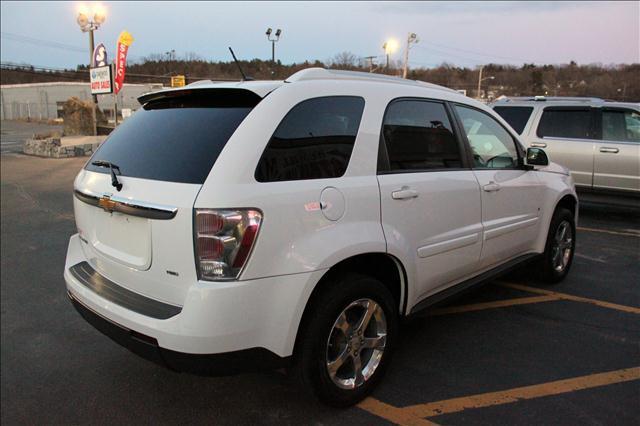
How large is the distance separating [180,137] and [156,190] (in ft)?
1.23

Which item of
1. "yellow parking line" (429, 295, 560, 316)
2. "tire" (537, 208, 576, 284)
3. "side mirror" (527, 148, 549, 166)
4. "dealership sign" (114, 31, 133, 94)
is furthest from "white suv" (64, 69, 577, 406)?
"dealership sign" (114, 31, 133, 94)

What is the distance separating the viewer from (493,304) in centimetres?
440

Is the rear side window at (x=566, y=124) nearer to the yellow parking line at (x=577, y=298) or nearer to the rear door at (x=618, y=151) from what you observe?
the rear door at (x=618, y=151)

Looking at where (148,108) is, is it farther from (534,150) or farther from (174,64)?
(174,64)

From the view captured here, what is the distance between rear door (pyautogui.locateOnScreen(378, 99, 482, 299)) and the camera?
287 cm

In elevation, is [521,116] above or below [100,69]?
below

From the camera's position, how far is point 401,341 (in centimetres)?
363

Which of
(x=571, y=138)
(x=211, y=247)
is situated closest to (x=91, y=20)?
(x=571, y=138)

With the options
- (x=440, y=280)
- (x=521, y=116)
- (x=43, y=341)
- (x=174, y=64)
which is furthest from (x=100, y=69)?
(x=174, y=64)

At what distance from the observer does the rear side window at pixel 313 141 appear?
2381 millimetres

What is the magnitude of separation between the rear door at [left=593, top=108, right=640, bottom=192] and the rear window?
733cm

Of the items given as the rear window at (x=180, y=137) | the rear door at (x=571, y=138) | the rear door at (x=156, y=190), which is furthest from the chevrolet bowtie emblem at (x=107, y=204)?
the rear door at (x=571, y=138)

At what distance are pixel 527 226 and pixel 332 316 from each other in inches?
97.9

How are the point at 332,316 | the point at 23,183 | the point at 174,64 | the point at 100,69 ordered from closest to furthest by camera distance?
the point at 332,316 → the point at 23,183 → the point at 100,69 → the point at 174,64
